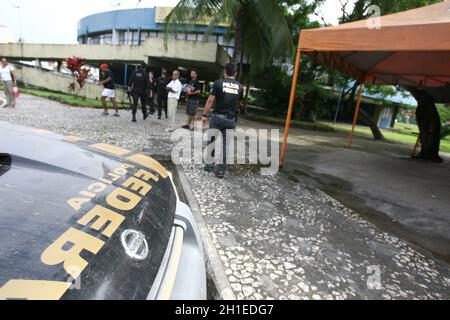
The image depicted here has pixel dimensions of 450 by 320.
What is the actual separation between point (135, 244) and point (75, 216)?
0.91 ft

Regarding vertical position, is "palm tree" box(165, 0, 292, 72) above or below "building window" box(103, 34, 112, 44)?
below

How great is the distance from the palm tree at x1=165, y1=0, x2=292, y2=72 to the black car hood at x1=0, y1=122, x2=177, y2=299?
8.82 m

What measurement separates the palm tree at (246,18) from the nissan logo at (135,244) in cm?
936

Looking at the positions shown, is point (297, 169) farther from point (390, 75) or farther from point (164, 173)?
point (390, 75)

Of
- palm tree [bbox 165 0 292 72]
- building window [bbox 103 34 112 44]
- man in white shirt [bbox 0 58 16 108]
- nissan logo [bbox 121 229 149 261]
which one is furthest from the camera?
building window [bbox 103 34 112 44]

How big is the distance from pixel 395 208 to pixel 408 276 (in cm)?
207

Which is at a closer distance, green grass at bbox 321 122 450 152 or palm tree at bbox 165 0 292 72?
palm tree at bbox 165 0 292 72

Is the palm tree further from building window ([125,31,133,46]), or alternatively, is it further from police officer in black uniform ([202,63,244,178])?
building window ([125,31,133,46])

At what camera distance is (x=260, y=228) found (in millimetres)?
3193

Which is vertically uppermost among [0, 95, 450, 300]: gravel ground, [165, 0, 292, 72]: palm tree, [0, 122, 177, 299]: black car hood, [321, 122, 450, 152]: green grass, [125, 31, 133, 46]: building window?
[125, 31, 133, 46]: building window

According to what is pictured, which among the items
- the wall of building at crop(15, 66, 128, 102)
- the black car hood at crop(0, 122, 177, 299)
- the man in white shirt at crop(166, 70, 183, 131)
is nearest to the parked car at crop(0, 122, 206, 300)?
the black car hood at crop(0, 122, 177, 299)

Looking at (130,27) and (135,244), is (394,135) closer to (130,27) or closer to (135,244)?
(135,244)

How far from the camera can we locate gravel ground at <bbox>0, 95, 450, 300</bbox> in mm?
2334
